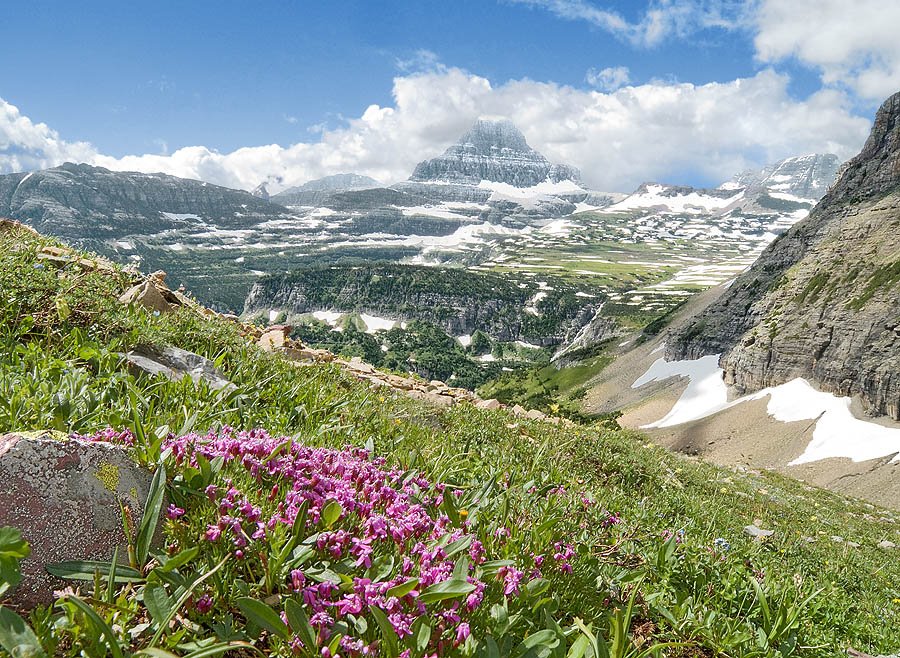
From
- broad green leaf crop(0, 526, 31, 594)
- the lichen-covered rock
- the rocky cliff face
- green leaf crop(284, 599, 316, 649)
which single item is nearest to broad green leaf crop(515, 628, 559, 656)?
green leaf crop(284, 599, 316, 649)

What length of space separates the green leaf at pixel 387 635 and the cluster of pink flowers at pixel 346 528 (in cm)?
5

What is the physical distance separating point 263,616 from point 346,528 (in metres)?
0.93

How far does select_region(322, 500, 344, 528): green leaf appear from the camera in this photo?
3.11 m

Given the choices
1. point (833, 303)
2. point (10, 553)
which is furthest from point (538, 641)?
point (833, 303)

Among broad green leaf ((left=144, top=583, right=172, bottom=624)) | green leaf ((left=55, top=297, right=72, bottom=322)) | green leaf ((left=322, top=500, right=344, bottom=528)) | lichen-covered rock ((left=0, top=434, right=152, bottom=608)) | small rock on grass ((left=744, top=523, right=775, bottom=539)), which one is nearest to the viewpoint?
broad green leaf ((left=144, top=583, right=172, bottom=624))

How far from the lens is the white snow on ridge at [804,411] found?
59.8 metres

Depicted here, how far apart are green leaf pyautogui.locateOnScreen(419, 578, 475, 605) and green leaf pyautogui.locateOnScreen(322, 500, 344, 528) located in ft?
2.14

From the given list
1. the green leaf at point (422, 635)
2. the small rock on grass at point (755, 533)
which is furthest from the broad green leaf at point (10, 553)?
the small rock on grass at point (755, 533)

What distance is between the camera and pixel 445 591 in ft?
9.02

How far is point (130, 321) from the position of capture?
7.32 metres

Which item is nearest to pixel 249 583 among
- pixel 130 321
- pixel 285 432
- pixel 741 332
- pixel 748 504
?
pixel 285 432

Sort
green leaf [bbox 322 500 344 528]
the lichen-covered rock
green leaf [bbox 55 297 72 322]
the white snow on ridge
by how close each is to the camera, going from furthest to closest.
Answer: the white snow on ridge → green leaf [bbox 55 297 72 322] → green leaf [bbox 322 500 344 528] → the lichen-covered rock

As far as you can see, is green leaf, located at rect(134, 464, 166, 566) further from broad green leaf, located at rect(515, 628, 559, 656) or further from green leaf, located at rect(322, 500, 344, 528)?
broad green leaf, located at rect(515, 628, 559, 656)

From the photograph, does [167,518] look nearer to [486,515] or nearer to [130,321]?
[486,515]
